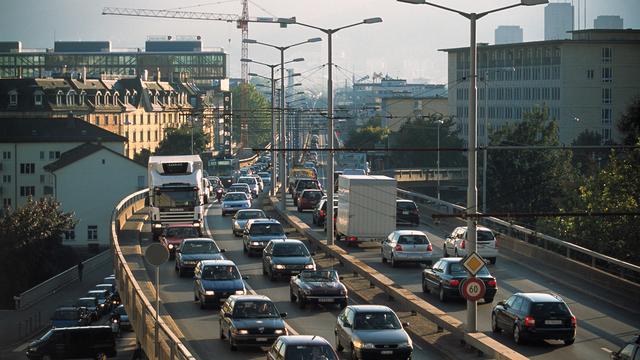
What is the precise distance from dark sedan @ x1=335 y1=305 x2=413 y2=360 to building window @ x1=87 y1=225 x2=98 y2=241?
93.5m

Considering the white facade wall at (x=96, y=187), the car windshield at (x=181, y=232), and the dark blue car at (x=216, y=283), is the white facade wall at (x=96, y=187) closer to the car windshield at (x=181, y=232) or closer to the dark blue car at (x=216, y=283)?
the car windshield at (x=181, y=232)

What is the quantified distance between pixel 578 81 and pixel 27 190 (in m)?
67.3

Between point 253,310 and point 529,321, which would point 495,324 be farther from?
point 253,310

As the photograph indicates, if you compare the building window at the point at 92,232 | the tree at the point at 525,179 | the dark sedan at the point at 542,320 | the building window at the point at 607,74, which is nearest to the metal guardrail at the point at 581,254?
the dark sedan at the point at 542,320

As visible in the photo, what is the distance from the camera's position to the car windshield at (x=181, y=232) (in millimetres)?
48312

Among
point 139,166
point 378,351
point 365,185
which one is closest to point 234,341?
point 378,351

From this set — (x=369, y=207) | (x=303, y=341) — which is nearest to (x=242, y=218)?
(x=369, y=207)

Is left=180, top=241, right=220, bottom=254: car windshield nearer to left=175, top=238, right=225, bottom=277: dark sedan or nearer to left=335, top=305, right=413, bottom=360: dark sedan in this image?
left=175, top=238, right=225, bottom=277: dark sedan

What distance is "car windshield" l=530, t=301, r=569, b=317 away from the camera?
92.3 ft

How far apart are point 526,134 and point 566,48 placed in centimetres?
4718

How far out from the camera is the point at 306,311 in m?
34.8

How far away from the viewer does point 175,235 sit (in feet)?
159

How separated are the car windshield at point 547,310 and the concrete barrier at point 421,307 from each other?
141 cm

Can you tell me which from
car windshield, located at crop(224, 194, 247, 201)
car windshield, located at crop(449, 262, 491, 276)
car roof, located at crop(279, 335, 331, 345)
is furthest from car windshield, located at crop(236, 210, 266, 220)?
car roof, located at crop(279, 335, 331, 345)
